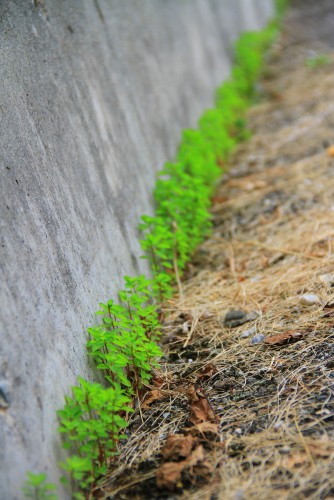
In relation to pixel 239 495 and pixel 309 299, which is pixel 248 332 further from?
pixel 239 495

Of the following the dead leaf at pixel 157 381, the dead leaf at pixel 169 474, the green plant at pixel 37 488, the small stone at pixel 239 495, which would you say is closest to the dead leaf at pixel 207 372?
the dead leaf at pixel 157 381

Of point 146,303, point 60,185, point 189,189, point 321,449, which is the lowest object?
point 321,449

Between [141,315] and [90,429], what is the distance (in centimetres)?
93

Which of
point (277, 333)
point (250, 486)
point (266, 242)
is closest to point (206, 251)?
point (266, 242)

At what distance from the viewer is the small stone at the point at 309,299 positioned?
321 centimetres

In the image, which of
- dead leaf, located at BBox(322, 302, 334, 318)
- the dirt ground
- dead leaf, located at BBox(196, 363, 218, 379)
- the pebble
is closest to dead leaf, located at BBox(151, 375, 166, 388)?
the dirt ground

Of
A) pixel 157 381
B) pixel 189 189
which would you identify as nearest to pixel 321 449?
pixel 157 381

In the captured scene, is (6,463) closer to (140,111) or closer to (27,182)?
(27,182)

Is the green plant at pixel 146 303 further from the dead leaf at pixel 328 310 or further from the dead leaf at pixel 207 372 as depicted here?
the dead leaf at pixel 328 310

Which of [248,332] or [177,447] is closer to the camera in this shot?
[177,447]

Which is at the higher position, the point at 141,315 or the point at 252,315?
the point at 141,315

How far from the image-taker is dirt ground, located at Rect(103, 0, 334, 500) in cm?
220

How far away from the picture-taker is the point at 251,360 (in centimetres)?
290

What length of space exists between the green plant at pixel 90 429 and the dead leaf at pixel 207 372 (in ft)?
1.90
